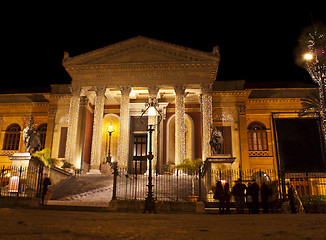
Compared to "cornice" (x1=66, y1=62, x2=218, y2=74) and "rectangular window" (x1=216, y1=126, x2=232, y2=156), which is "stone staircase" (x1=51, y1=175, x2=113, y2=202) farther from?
"rectangular window" (x1=216, y1=126, x2=232, y2=156)

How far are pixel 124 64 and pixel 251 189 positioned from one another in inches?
638

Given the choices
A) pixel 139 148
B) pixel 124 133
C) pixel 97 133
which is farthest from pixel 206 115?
pixel 97 133

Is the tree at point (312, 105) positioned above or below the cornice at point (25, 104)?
below

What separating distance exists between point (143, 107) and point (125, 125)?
17.0 feet

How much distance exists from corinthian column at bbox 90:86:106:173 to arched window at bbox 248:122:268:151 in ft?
45.3

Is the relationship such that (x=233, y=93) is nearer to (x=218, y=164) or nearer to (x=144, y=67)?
(x=144, y=67)

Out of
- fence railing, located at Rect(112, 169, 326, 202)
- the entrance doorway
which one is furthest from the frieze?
fence railing, located at Rect(112, 169, 326, 202)

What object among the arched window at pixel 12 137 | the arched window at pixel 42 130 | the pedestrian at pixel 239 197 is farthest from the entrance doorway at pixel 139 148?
the pedestrian at pixel 239 197

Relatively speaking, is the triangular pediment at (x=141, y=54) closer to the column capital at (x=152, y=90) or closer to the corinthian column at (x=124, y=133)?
the column capital at (x=152, y=90)

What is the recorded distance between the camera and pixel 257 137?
94.8 feet

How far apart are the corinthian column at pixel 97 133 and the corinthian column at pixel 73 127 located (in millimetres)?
1560

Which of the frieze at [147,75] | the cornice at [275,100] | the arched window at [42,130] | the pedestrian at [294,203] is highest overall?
the frieze at [147,75]

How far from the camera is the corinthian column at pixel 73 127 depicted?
939 inches

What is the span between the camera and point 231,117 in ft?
90.8
